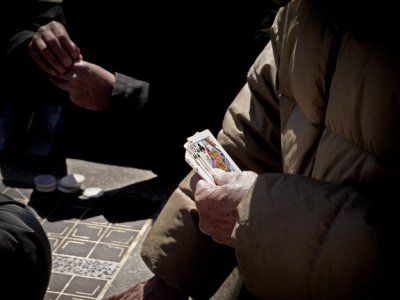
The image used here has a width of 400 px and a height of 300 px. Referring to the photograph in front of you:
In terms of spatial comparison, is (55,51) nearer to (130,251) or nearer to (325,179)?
(130,251)

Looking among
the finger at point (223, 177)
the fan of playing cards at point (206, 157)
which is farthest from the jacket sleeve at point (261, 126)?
the finger at point (223, 177)

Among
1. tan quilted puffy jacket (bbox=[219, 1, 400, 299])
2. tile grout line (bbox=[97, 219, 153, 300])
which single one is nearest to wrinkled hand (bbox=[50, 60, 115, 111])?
tile grout line (bbox=[97, 219, 153, 300])

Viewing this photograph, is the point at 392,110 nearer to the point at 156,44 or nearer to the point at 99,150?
the point at 156,44

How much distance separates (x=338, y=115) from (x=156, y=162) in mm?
2727

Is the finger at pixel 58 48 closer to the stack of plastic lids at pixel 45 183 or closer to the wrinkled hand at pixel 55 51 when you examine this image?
the wrinkled hand at pixel 55 51

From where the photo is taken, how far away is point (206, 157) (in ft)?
8.57

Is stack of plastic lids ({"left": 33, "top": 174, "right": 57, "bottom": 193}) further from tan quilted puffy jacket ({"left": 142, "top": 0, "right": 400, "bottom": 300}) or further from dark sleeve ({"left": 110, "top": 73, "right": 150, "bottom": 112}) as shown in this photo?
tan quilted puffy jacket ({"left": 142, "top": 0, "right": 400, "bottom": 300})

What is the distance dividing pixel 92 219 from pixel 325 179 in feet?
7.31

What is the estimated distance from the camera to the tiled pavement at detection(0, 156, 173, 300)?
3.47 metres

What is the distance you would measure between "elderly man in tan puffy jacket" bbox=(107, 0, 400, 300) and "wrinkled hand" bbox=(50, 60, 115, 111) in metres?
2.19

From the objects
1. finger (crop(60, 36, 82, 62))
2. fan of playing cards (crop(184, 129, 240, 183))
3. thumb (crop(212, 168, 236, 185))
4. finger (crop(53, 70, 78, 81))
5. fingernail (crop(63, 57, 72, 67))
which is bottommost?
finger (crop(53, 70, 78, 81))

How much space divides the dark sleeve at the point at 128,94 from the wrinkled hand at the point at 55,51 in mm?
288

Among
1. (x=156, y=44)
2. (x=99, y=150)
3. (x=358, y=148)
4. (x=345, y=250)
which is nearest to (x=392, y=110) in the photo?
(x=358, y=148)

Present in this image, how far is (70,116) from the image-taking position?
17.5ft
